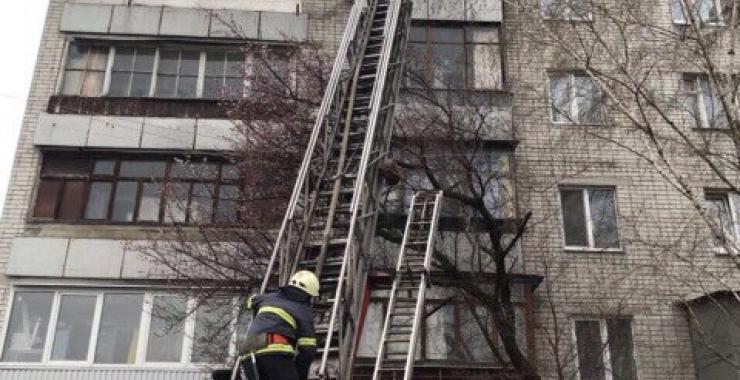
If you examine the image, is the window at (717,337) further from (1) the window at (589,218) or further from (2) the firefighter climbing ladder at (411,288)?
(2) the firefighter climbing ladder at (411,288)

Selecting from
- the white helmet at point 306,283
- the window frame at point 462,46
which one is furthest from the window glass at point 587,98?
the white helmet at point 306,283

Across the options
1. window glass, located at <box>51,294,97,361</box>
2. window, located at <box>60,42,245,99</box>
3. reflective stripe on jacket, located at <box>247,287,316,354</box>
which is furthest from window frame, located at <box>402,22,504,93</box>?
Answer: reflective stripe on jacket, located at <box>247,287,316,354</box>

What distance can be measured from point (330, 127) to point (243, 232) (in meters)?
4.71

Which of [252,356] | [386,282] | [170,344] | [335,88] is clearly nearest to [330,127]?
[335,88]

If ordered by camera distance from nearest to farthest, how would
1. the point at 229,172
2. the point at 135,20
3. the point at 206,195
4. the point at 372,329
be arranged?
the point at 372,329
the point at 206,195
the point at 229,172
the point at 135,20

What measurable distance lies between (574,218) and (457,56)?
161 inches

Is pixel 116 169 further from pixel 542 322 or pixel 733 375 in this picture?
pixel 733 375

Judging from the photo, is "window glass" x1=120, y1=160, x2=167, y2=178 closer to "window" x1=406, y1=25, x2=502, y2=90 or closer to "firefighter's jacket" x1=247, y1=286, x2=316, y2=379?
"window" x1=406, y1=25, x2=502, y2=90

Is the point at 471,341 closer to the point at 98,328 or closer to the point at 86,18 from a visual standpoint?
the point at 98,328

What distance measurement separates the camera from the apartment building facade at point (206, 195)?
13.0 m

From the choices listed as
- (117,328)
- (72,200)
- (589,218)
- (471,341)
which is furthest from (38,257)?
(589,218)

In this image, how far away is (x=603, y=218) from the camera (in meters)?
14.6

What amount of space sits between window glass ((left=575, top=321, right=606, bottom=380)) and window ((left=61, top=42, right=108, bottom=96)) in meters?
10.7

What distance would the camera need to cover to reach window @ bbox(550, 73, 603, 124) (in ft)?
47.4
